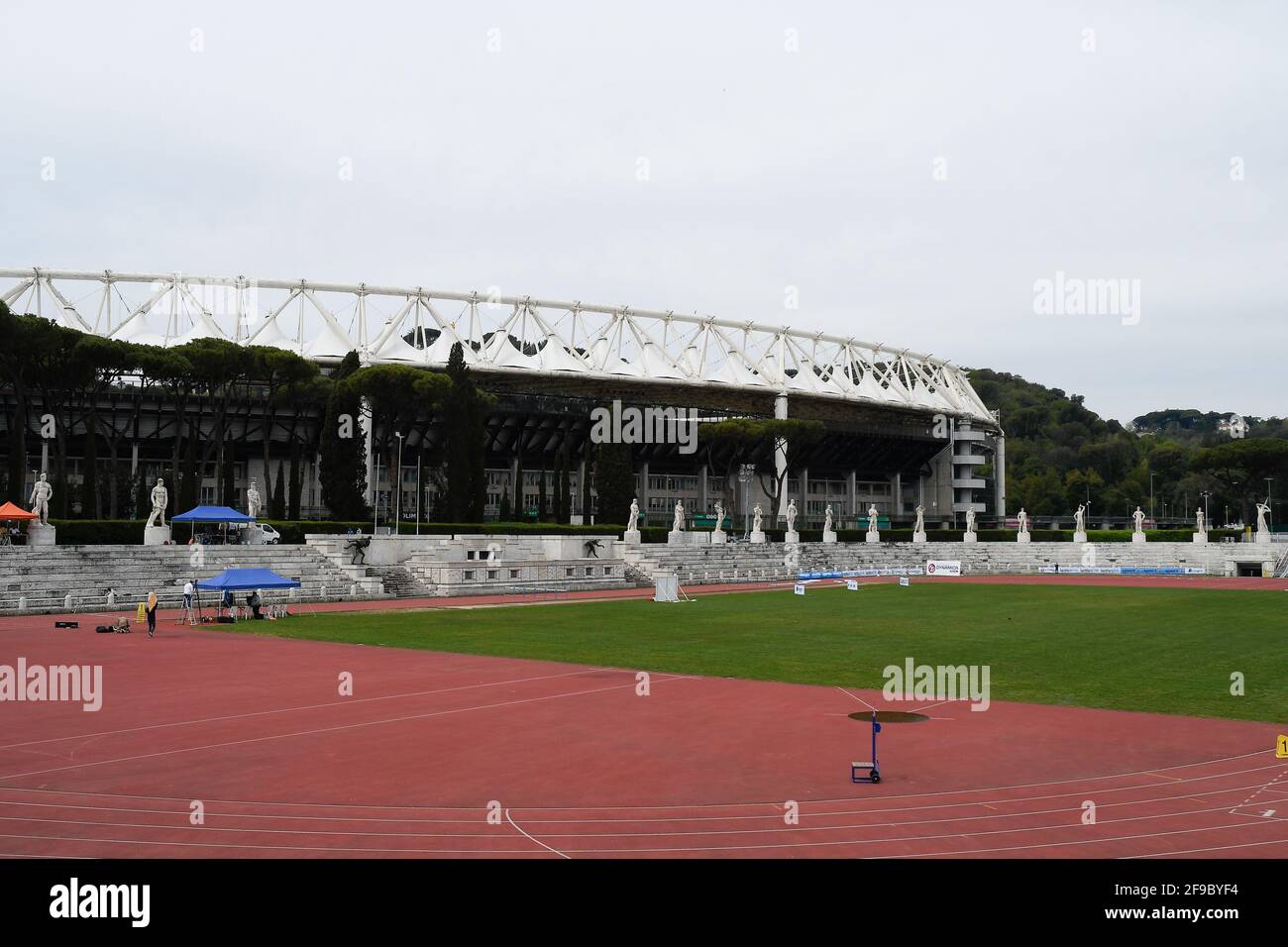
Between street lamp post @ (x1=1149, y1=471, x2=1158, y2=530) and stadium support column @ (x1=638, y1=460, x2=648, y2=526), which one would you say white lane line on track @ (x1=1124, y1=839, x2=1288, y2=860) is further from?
street lamp post @ (x1=1149, y1=471, x2=1158, y2=530)

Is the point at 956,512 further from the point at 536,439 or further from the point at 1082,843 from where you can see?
the point at 1082,843

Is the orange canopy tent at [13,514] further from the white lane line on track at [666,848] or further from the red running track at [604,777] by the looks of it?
the white lane line on track at [666,848]

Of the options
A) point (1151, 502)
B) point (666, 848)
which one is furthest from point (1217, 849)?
point (1151, 502)

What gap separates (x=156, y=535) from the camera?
4588cm

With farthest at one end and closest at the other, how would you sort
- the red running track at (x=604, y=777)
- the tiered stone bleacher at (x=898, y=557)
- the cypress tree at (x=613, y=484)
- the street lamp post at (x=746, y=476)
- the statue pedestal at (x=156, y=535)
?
the street lamp post at (x=746, y=476)
the cypress tree at (x=613, y=484)
the tiered stone bleacher at (x=898, y=557)
the statue pedestal at (x=156, y=535)
the red running track at (x=604, y=777)

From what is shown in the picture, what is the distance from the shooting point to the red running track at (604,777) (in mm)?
9352

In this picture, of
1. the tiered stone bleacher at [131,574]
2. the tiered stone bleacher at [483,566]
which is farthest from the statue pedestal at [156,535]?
the tiered stone bleacher at [483,566]

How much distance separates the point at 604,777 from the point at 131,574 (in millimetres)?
34200

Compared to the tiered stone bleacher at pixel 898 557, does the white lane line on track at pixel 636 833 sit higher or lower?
higher

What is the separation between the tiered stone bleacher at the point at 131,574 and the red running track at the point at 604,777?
65.0 feet
